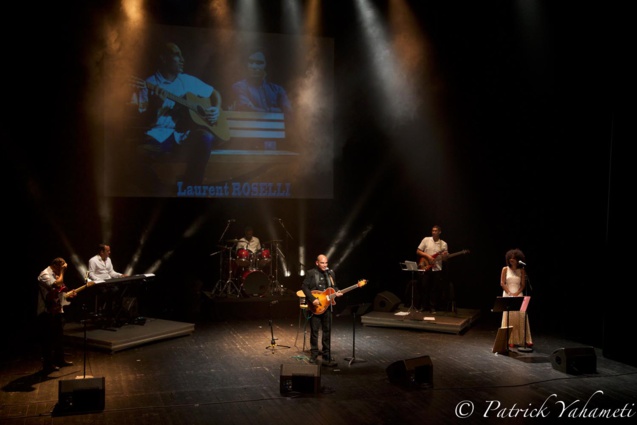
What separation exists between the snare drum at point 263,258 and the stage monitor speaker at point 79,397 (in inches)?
246

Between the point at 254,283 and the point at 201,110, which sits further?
the point at 201,110

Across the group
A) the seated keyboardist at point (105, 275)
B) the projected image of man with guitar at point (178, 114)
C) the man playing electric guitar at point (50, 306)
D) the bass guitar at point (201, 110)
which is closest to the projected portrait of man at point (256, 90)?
the bass guitar at point (201, 110)

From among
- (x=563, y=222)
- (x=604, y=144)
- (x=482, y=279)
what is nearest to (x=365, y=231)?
(x=482, y=279)

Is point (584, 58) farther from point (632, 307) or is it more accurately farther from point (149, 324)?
point (149, 324)

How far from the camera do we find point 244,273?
13055 mm

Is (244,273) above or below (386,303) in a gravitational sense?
above

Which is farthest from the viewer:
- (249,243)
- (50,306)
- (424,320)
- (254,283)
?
(249,243)

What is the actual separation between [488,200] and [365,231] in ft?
9.42

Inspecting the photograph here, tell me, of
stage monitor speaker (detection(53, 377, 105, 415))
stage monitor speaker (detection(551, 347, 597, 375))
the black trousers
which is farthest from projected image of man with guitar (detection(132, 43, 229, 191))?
stage monitor speaker (detection(551, 347, 597, 375))

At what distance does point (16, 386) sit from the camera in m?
8.06

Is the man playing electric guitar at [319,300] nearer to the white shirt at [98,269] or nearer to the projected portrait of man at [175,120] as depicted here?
the white shirt at [98,269]

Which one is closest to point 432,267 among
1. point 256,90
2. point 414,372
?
point 414,372

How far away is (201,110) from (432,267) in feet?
18.6

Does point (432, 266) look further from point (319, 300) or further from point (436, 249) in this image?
point (319, 300)
